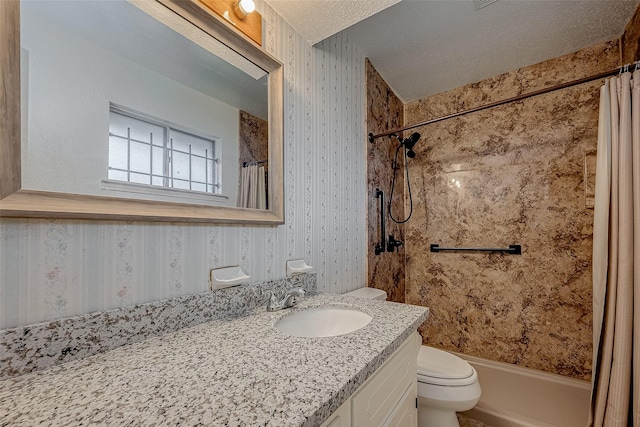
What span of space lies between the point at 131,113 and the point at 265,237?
2.02 ft

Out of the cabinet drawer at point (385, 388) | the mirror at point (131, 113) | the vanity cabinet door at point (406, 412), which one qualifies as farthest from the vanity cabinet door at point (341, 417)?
the mirror at point (131, 113)

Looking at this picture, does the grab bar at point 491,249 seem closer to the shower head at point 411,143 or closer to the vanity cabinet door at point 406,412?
the shower head at point 411,143

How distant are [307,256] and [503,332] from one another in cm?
178

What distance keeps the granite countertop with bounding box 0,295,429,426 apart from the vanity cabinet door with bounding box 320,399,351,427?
0.15ft

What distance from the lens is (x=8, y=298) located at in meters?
0.53

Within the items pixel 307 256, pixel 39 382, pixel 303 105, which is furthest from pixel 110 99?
pixel 307 256

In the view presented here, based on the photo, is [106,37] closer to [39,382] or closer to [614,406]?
[39,382]

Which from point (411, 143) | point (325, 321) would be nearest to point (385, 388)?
point (325, 321)

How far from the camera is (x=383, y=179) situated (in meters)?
2.17

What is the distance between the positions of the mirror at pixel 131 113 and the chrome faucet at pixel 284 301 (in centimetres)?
31

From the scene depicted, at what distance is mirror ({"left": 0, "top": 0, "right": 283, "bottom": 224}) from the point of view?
1.88 ft

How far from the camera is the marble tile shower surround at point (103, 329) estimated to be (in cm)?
52

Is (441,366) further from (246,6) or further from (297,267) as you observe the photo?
(246,6)

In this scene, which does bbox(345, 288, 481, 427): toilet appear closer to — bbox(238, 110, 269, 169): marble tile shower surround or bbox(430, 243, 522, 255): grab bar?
bbox(430, 243, 522, 255): grab bar
